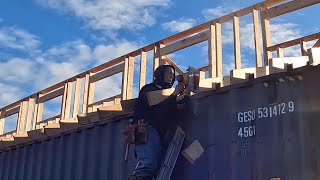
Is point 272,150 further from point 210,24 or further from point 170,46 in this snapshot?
point 170,46

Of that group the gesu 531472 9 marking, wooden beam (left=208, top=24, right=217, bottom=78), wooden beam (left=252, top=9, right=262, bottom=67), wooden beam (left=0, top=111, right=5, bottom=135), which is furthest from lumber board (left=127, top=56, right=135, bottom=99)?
wooden beam (left=0, top=111, right=5, bottom=135)

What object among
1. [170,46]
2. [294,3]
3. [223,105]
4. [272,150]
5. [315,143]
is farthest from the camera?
[170,46]

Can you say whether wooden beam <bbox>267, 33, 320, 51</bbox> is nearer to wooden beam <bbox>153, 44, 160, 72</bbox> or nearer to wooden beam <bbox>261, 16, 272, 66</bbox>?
wooden beam <bbox>261, 16, 272, 66</bbox>

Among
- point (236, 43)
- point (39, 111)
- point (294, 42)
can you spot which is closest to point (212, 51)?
point (236, 43)

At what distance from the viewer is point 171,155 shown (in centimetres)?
509

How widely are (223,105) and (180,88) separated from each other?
1.80 feet

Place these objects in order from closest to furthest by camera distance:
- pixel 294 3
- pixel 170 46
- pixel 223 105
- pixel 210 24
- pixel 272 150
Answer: pixel 272 150 < pixel 223 105 < pixel 294 3 < pixel 210 24 < pixel 170 46

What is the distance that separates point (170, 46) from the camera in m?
7.71

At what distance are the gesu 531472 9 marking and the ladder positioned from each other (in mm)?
821

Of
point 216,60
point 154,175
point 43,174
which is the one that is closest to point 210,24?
point 216,60

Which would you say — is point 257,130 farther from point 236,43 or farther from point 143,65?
point 143,65

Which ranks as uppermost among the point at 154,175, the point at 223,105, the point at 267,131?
the point at 223,105

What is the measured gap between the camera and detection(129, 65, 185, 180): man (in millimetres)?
5062

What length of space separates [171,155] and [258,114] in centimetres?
118
